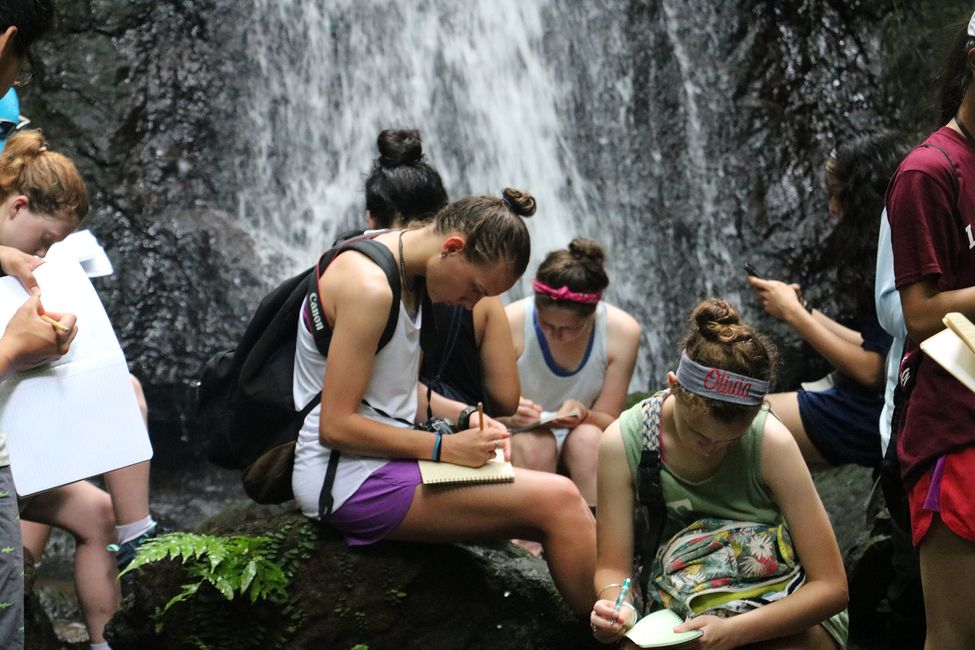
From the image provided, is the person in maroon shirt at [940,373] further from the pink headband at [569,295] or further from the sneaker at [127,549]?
the sneaker at [127,549]

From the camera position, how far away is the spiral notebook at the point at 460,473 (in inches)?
138

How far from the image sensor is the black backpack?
3.61 metres

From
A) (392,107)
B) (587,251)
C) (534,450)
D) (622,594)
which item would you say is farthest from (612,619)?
(392,107)

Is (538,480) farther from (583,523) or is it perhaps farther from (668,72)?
(668,72)

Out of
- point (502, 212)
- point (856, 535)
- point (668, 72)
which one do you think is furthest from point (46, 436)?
point (668, 72)

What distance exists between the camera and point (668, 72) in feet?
26.3

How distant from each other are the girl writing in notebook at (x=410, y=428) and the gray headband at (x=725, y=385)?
739 mm

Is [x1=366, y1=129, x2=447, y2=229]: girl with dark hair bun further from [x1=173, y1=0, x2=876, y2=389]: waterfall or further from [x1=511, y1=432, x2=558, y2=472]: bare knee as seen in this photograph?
[x1=173, y1=0, x2=876, y2=389]: waterfall

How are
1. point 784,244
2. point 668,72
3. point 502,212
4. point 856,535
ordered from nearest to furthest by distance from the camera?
point 502,212, point 856,535, point 784,244, point 668,72

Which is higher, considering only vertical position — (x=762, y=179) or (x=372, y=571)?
(x=762, y=179)

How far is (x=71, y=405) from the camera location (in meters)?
3.13

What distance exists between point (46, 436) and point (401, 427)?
3.47ft

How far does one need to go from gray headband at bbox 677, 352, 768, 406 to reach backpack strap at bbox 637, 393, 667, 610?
26cm

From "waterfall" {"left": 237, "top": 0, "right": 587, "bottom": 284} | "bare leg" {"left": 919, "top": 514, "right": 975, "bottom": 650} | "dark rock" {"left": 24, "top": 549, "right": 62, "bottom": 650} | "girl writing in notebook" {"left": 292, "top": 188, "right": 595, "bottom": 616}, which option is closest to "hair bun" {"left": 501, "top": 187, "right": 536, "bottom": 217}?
"girl writing in notebook" {"left": 292, "top": 188, "right": 595, "bottom": 616}
